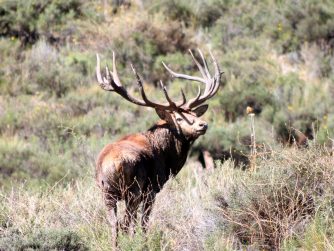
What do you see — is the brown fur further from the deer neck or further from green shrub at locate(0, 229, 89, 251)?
green shrub at locate(0, 229, 89, 251)

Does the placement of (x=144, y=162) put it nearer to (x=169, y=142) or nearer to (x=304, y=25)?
(x=169, y=142)

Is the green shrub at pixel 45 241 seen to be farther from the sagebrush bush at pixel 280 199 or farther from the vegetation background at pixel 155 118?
the sagebrush bush at pixel 280 199

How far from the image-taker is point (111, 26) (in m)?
22.4

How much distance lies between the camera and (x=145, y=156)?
8.28 m

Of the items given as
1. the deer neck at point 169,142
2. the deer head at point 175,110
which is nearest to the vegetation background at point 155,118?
the deer neck at point 169,142

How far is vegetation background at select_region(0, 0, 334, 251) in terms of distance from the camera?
7762mm

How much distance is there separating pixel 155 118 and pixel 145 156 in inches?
368

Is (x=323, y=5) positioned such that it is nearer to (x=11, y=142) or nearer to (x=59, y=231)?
(x=11, y=142)

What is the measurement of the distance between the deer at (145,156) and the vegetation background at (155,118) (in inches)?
9.6

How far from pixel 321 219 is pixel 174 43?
14942 millimetres

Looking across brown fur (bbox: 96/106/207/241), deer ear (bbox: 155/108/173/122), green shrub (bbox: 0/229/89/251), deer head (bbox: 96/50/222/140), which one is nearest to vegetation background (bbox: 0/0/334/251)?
green shrub (bbox: 0/229/89/251)

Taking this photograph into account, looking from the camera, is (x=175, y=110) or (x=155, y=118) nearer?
(x=175, y=110)

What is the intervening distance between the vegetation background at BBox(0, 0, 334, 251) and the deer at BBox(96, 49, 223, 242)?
24cm

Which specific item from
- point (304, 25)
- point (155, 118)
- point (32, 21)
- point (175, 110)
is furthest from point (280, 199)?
point (32, 21)
